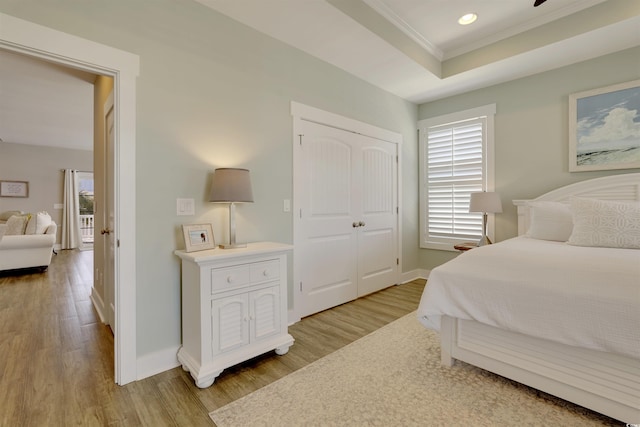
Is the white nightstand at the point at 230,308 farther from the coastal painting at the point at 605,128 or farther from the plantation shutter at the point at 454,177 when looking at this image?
the coastal painting at the point at 605,128

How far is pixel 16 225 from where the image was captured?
17.2ft

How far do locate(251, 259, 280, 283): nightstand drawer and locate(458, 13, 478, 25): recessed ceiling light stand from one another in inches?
112

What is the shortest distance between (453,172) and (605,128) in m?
1.53

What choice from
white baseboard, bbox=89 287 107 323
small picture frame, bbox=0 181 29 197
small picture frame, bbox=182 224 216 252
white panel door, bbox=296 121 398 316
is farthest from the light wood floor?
small picture frame, bbox=0 181 29 197

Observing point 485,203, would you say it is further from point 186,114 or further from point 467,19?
point 186,114

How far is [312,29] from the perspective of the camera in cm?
256

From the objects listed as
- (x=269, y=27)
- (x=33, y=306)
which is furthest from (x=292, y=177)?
(x=33, y=306)

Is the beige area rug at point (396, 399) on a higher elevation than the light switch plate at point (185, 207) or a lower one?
lower

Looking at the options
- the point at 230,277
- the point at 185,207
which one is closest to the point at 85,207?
the point at 185,207

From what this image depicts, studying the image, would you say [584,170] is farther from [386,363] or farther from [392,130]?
[386,363]

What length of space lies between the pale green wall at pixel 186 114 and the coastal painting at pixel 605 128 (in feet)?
9.57

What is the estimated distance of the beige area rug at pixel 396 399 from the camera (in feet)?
5.00

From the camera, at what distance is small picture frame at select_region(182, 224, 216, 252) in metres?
2.02

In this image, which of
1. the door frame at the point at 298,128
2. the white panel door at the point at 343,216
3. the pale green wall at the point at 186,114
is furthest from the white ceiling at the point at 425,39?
the white panel door at the point at 343,216
